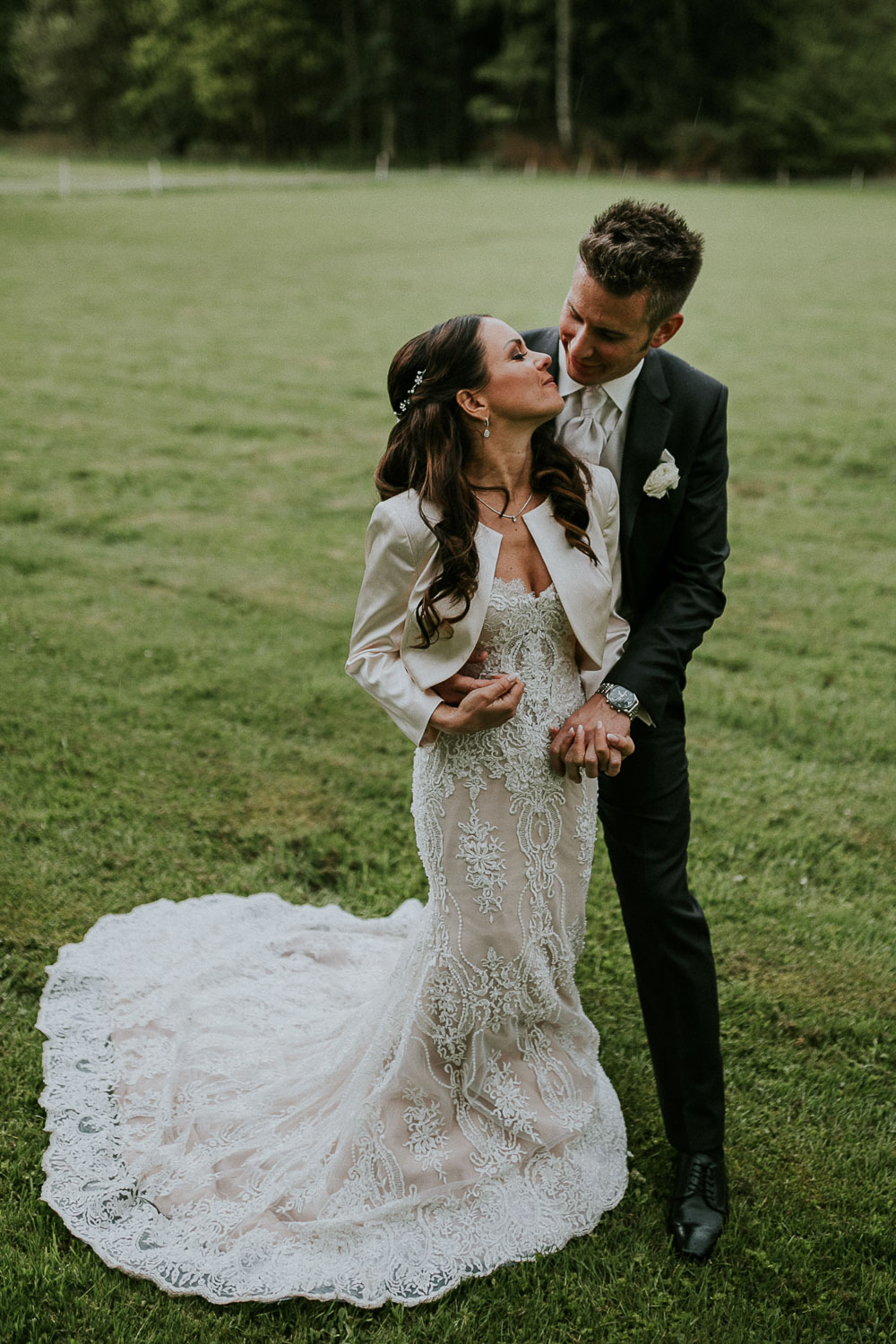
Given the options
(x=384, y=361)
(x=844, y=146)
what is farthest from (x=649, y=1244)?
(x=844, y=146)

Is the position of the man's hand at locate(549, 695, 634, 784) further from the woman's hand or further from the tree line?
the tree line

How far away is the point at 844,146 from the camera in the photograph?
47.6m

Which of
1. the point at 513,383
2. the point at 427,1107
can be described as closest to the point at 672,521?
the point at 513,383

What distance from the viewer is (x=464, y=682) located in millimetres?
2691

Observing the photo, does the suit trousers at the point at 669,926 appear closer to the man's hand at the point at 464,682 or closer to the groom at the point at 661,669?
the groom at the point at 661,669

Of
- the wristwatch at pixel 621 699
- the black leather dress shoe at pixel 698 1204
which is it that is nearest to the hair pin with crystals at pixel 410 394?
the wristwatch at pixel 621 699

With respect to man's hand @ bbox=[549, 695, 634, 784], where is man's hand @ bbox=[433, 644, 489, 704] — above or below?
above

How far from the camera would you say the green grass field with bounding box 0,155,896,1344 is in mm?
2814

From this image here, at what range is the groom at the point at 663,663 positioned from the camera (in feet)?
9.20

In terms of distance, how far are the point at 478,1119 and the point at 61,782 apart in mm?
2683

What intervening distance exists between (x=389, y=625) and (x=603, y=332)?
0.88 m

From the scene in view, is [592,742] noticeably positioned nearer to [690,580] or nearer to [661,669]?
[661,669]

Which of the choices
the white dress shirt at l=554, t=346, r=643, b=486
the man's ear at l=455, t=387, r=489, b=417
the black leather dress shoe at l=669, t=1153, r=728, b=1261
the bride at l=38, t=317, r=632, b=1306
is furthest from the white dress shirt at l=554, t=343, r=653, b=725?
the black leather dress shoe at l=669, t=1153, r=728, b=1261

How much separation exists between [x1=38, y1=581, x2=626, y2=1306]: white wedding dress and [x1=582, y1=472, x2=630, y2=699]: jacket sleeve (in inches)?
2.7
